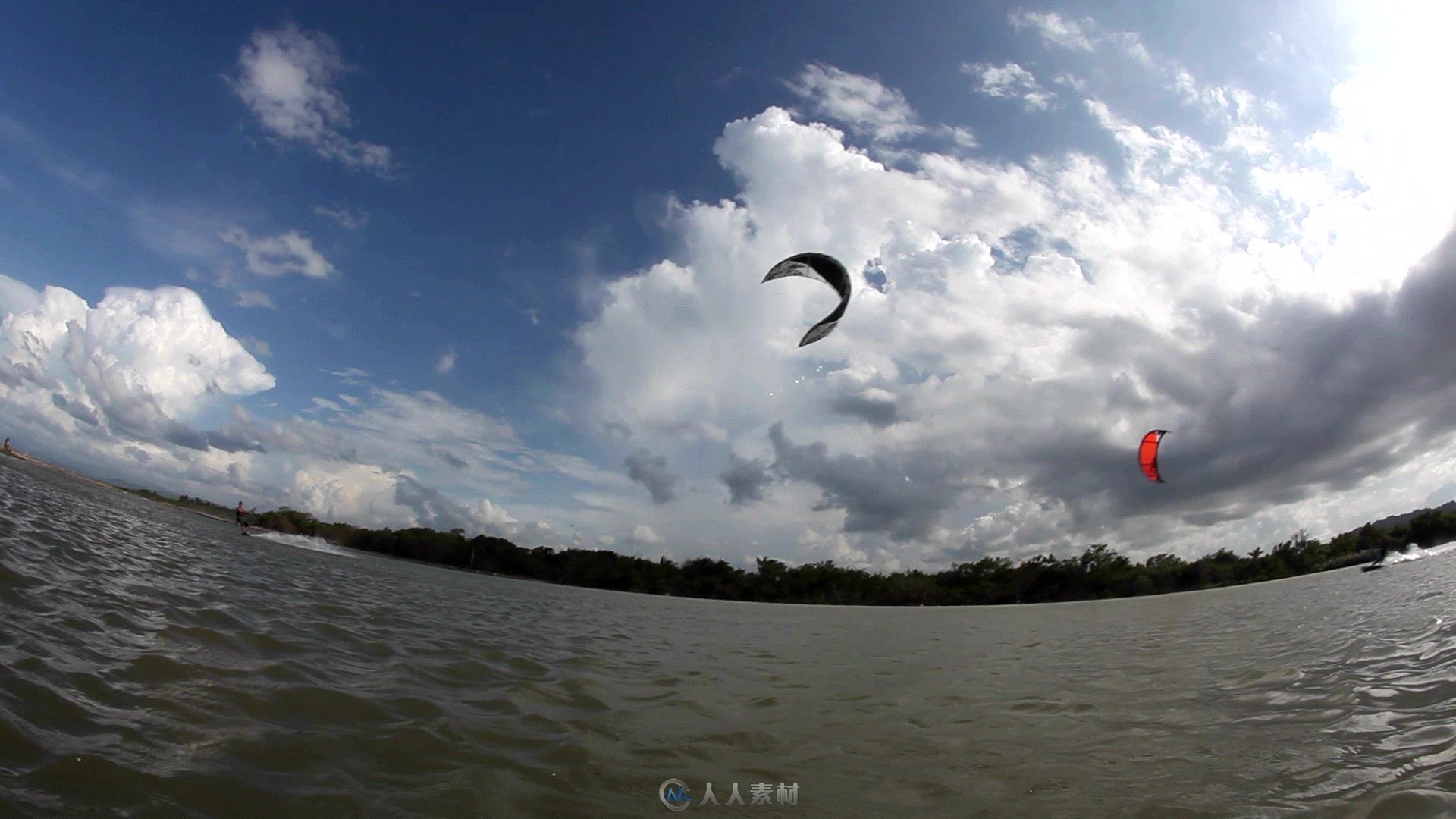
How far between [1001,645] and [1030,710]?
983 cm

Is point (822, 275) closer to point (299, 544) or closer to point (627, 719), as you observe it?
point (627, 719)

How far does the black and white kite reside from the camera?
14398 millimetres

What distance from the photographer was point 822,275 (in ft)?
49.3

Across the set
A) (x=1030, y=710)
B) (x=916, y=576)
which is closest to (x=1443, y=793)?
(x=1030, y=710)

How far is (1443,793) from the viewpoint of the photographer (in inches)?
181

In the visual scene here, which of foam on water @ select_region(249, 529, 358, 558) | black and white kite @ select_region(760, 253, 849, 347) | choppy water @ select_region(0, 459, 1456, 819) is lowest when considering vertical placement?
foam on water @ select_region(249, 529, 358, 558)

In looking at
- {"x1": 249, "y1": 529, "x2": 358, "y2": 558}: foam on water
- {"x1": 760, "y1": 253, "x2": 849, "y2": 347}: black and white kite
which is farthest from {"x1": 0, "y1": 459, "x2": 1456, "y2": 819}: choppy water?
{"x1": 249, "y1": 529, "x2": 358, "y2": 558}: foam on water

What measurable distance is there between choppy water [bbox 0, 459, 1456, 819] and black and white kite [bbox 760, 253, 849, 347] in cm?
750

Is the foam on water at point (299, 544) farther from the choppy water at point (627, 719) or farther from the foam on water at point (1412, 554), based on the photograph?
the foam on water at point (1412, 554)

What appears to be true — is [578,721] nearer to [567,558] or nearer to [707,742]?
[707,742]

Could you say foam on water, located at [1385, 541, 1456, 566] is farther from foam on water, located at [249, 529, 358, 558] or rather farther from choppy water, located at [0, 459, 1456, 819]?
foam on water, located at [249, 529, 358, 558]

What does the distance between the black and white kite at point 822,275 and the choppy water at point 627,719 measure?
750cm

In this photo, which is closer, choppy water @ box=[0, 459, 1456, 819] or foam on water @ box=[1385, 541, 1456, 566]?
choppy water @ box=[0, 459, 1456, 819]

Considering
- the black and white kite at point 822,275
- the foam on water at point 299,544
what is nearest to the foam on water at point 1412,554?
the black and white kite at point 822,275
